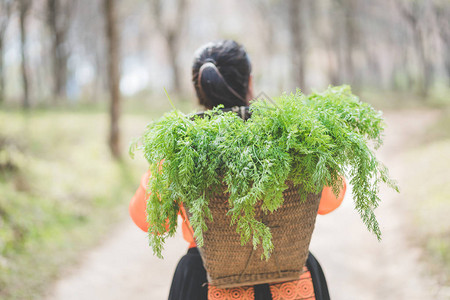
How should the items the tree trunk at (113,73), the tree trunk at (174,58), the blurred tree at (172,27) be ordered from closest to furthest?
the tree trunk at (113,73) → the blurred tree at (172,27) → the tree trunk at (174,58)

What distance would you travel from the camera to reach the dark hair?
1.86m

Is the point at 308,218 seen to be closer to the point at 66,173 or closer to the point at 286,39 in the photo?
the point at 66,173

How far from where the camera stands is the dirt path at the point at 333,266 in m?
4.31

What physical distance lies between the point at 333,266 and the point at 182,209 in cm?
371

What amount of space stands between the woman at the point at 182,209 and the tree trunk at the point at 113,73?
8.52 meters

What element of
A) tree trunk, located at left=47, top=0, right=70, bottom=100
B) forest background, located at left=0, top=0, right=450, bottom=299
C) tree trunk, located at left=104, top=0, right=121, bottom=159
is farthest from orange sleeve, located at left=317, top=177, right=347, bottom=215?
tree trunk, located at left=47, top=0, right=70, bottom=100

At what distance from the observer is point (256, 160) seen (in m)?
1.33

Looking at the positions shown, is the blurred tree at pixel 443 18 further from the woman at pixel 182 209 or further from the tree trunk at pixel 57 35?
the tree trunk at pixel 57 35

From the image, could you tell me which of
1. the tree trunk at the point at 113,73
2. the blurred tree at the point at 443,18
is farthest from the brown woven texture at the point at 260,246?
the blurred tree at the point at 443,18

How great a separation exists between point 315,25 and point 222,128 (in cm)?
2818

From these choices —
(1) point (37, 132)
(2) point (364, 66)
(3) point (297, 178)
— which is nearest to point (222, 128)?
(3) point (297, 178)

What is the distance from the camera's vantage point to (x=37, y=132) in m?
11.7

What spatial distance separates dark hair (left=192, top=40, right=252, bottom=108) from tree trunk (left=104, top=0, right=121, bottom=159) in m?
8.51

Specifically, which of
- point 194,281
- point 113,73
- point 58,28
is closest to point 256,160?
point 194,281
